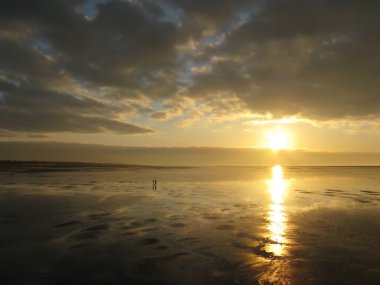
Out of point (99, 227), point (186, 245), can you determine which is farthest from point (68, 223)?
point (186, 245)

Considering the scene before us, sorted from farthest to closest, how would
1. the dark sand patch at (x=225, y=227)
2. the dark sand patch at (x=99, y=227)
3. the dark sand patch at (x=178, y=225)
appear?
the dark sand patch at (x=178, y=225), the dark sand patch at (x=225, y=227), the dark sand patch at (x=99, y=227)

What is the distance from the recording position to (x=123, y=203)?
88.8ft

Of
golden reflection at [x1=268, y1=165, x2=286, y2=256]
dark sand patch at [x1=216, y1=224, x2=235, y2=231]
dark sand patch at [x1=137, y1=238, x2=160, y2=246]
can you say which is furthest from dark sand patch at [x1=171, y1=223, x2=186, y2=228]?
golden reflection at [x1=268, y1=165, x2=286, y2=256]

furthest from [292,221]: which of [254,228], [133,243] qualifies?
[133,243]

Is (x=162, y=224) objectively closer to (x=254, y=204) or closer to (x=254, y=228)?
(x=254, y=228)

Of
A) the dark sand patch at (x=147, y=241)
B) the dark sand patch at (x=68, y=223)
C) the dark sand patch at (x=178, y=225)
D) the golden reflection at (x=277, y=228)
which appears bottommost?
the golden reflection at (x=277, y=228)

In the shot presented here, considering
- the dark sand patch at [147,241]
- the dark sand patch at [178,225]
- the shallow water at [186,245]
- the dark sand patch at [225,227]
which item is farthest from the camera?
the dark sand patch at [178,225]

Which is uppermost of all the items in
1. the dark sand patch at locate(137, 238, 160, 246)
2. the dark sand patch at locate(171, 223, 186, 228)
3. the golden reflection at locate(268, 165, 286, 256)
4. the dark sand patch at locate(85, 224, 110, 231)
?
the dark sand patch at locate(85, 224, 110, 231)

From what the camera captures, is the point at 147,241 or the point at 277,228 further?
the point at 277,228

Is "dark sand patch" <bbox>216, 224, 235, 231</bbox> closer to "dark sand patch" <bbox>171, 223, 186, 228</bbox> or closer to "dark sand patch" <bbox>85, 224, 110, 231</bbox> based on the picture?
"dark sand patch" <bbox>171, 223, 186, 228</bbox>

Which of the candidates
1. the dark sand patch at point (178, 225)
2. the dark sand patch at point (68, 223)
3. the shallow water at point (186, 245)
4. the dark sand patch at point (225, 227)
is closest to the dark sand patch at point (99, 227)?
the shallow water at point (186, 245)

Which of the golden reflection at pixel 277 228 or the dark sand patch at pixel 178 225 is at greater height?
the dark sand patch at pixel 178 225

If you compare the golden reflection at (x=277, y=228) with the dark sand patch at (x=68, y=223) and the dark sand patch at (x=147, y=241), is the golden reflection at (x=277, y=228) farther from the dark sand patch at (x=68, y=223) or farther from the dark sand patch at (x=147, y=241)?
the dark sand patch at (x=68, y=223)

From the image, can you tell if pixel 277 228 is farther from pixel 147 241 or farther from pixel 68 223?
pixel 68 223
